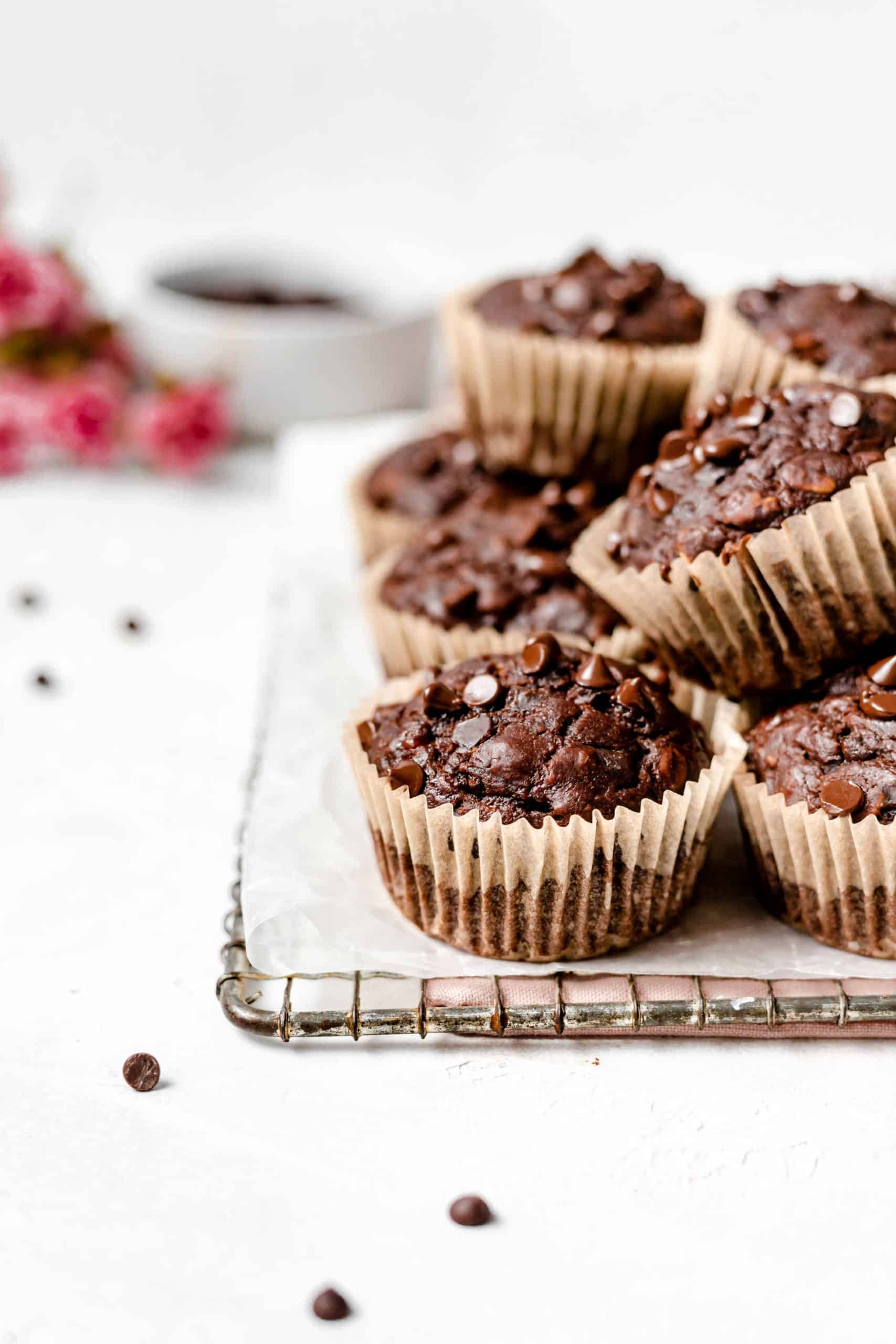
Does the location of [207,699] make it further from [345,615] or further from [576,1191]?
[576,1191]

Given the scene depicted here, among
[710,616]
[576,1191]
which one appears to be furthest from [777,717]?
[576,1191]

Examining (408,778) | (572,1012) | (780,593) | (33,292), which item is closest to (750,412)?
(780,593)

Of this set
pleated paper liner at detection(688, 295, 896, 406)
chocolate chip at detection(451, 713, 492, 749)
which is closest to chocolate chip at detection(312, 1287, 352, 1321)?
chocolate chip at detection(451, 713, 492, 749)

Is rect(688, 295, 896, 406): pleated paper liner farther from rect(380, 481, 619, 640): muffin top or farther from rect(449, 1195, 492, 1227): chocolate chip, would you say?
rect(449, 1195, 492, 1227): chocolate chip

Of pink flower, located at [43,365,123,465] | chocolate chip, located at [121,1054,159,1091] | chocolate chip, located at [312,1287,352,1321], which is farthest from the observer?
pink flower, located at [43,365,123,465]

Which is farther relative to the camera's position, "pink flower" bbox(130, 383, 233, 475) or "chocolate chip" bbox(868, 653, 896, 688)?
"pink flower" bbox(130, 383, 233, 475)

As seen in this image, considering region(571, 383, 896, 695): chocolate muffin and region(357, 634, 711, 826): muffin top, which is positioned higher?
region(571, 383, 896, 695): chocolate muffin

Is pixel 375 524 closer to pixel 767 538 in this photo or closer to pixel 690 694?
pixel 690 694
